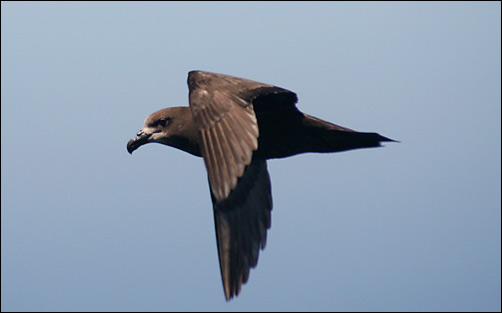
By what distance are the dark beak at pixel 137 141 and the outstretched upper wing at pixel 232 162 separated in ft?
A: 3.54

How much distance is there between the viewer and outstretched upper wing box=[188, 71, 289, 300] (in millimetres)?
4883

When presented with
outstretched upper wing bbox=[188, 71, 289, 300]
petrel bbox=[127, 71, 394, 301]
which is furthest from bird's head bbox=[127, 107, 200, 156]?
outstretched upper wing bbox=[188, 71, 289, 300]

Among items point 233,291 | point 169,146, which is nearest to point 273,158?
point 169,146

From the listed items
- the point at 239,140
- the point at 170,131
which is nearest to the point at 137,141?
the point at 170,131

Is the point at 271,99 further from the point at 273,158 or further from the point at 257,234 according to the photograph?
the point at 257,234

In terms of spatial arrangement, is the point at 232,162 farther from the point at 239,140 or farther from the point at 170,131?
the point at 170,131

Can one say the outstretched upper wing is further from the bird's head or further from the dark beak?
the dark beak

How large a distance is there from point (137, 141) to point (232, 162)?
6.73ft

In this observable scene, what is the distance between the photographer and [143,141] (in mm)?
6680

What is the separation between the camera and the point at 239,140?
4.96 meters

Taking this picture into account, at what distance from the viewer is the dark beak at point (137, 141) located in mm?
6652

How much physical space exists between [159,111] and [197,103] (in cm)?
143

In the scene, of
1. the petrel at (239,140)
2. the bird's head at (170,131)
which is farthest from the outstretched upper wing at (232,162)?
the bird's head at (170,131)

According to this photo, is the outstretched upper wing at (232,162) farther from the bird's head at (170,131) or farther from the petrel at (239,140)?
the bird's head at (170,131)
